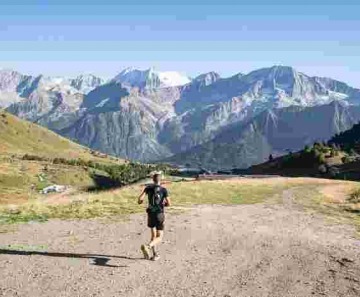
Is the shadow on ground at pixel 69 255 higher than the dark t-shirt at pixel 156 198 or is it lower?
lower

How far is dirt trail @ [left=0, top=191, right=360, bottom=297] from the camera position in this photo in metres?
17.4

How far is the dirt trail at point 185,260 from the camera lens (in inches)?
685

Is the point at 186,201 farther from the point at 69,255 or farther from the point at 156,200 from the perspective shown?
the point at 156,200

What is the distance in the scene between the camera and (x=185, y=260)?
20.8 metres

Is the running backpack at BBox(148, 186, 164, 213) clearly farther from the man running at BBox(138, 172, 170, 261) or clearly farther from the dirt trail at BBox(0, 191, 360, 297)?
the dirt trail at BBox(0, 191, 360, 297)

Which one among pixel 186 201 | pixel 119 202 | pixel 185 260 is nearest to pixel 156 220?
pixel 185 260

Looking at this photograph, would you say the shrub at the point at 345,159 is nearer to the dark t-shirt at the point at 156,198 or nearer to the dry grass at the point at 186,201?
the dry grass at the point at 186,201

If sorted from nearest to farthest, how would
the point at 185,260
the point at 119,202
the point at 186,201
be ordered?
the point at 185,260 < the point at 119,202 < the point at 186,201

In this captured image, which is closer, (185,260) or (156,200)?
(156,200)

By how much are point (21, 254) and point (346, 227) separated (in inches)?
668

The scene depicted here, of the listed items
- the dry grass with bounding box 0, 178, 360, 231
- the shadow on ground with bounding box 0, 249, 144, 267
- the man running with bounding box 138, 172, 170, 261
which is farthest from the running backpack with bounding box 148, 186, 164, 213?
the dry grass with bounding box 0, 178, 360, 231

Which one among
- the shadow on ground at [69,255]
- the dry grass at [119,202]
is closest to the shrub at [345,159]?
the dry grass at [119,202]

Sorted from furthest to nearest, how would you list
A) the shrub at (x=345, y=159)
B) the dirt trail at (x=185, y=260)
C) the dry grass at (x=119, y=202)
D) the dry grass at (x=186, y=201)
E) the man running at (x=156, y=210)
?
1. the shrub at (x=345, y=159)
2. the dry grass at (x=186, y=201)
3. the dry grass at (x=119, y=202)
4. the man running at (x=156, y=210)
5. the dirt trail at (x=185, y=260)

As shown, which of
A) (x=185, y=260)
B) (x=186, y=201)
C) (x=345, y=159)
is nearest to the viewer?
(x=185, y=260)
